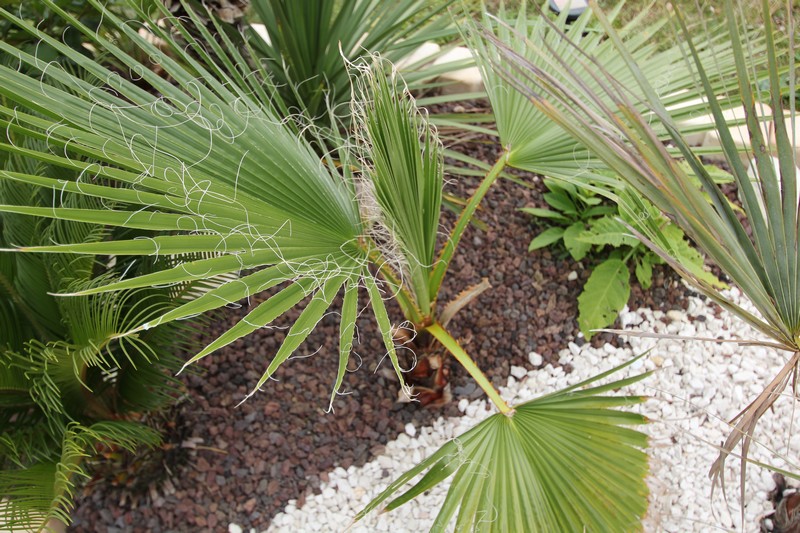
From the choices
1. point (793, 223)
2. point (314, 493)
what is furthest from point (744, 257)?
point (314, 493)

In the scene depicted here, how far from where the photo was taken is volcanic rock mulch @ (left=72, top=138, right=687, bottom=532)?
1.71 metres

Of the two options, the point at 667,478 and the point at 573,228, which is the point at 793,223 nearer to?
the point at 667,478

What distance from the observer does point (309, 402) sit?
1862 millimetres

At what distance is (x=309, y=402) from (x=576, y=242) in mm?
989

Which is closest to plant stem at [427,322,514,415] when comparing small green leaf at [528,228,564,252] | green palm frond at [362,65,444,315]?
green palm frond at [362,65,444,315]

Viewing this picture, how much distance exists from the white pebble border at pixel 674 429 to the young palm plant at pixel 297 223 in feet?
1.49

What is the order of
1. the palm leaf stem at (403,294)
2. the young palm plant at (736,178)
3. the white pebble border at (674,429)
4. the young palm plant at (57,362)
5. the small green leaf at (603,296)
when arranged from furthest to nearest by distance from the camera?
the small green leaf at (603,296), the white pebble border at (674,429), the palm leaf stem at (403,294), the young palm plant at (57,362), the young palm plant at (736,178)

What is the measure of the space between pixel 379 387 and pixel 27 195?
1047 mm

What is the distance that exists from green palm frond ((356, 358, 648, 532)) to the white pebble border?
15.1 inches

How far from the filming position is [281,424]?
1831 mm

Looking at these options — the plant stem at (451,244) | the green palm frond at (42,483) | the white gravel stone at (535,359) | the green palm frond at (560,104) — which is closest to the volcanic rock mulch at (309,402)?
the white gravel stone at (535,359)

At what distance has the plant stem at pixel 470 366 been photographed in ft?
4.18

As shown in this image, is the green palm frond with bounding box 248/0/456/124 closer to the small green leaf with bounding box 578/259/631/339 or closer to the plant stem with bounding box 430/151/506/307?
the plant stem with bounding box 430/151/506/307

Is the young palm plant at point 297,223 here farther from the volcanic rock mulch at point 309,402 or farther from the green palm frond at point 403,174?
the volcanic rock mulch at point 309,402
